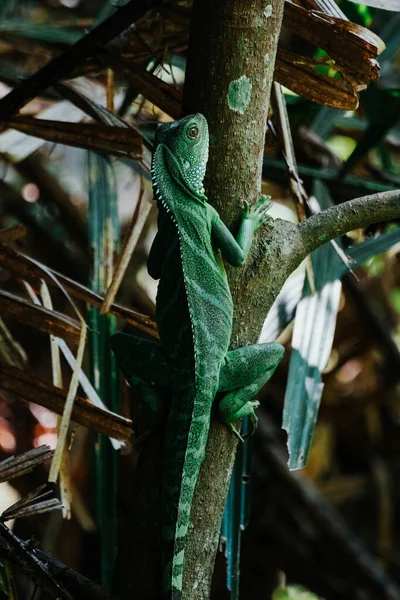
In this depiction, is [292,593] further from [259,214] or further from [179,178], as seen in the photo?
[259,214]

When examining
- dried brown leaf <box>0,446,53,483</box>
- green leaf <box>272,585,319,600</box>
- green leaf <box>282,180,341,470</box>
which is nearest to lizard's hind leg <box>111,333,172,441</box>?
dried brown leaf <box>0,446,53,483</box>

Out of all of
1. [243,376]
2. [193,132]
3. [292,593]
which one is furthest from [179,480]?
[292,593]

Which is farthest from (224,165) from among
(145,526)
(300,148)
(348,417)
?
(348,417)

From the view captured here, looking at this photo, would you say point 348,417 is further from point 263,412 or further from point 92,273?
point 92,273

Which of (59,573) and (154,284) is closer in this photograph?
(59,573)

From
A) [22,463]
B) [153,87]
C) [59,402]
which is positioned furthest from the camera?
[153,87]

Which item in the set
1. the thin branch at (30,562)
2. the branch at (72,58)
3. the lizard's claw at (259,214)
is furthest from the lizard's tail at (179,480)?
the branch at (72,58)

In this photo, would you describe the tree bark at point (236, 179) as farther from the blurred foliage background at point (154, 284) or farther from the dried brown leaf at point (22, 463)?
the blurred foliage background at point (154, 284)
